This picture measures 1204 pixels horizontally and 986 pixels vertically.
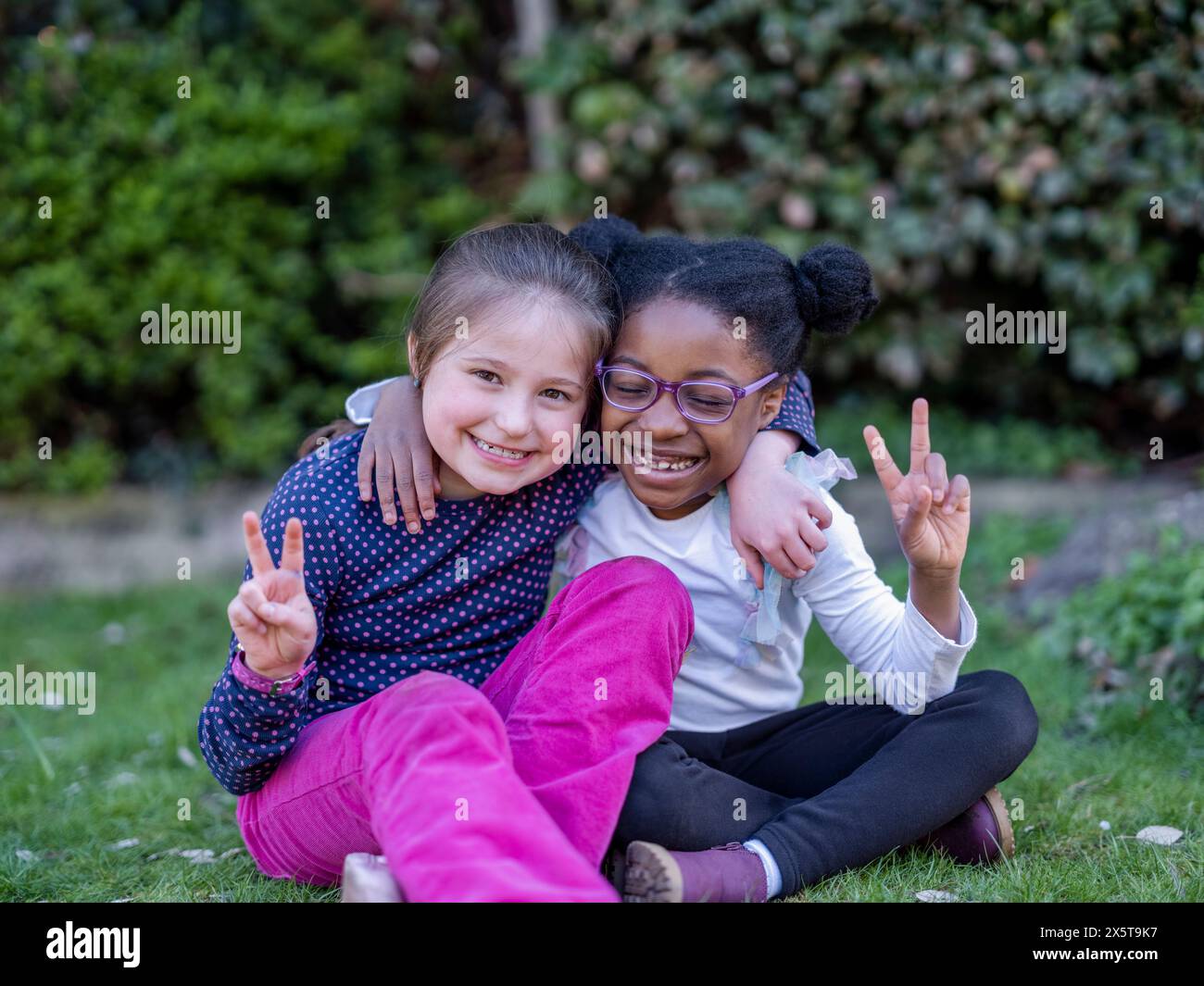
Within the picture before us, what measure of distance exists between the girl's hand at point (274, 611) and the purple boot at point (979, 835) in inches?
48.1

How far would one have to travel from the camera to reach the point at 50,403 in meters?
4.93

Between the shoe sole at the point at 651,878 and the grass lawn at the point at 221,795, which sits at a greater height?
the shoe sole at the point at 651,878

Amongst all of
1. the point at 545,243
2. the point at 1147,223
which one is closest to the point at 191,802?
the point at 545,243

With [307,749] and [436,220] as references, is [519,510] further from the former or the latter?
[436,220]

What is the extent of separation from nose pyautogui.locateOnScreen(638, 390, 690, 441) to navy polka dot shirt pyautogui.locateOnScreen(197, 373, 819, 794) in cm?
26

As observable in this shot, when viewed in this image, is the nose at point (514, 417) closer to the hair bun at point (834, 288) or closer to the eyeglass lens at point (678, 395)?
the eyeglass lens at point (678, 395)

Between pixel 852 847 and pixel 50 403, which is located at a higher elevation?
pixel 50 403

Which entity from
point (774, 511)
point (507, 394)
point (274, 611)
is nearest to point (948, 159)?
point (774, 511)

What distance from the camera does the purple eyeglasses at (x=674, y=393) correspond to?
2352mm

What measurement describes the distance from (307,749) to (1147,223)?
366cm

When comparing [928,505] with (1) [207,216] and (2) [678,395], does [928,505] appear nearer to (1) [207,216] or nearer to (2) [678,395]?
(2) [678,395]

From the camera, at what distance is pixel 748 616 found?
2.45m

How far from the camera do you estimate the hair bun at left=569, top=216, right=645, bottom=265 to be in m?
2.61

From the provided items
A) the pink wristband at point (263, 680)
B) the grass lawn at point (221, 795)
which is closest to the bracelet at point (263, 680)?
the pink wristband at point (263, 680)
